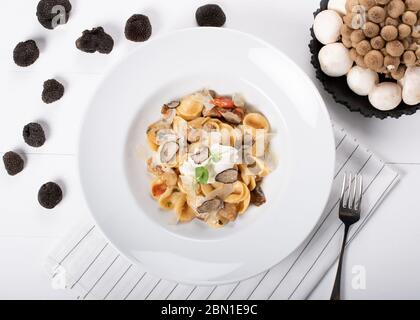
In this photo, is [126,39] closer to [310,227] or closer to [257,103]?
[257,103]

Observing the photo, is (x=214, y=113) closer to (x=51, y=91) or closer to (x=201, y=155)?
(x=201, y=155)

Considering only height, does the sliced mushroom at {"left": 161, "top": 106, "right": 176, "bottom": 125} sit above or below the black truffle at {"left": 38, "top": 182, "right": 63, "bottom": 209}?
above

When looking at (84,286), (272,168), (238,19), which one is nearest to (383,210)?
(272,168)

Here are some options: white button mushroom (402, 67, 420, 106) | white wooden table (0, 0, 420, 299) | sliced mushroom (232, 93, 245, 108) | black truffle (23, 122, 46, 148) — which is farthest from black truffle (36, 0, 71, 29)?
white button mushroom (402, 67, 420, 106)

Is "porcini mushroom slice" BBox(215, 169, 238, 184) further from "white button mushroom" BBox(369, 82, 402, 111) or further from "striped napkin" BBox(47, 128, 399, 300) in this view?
"white button mushroom" BBox(369, 82, 402, 111)

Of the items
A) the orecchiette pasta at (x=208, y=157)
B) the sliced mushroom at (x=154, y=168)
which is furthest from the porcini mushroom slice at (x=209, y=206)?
the sliced mushroom at (x=154, y=168)

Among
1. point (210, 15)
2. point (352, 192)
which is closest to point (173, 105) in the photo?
point (210, 15)
